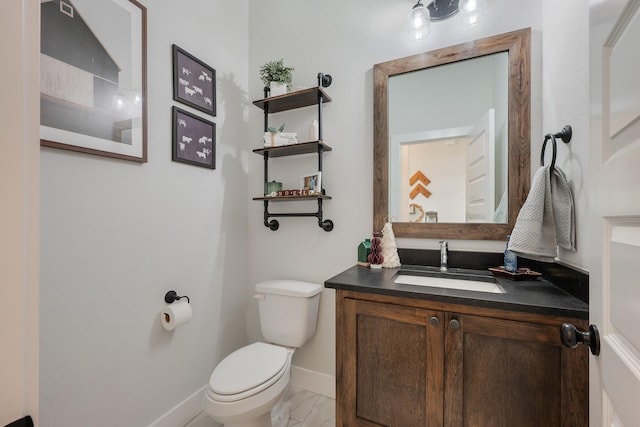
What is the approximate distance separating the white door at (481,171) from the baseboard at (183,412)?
186cm

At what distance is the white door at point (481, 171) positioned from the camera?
1.42 meters

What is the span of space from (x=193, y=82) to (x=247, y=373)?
5.33ft

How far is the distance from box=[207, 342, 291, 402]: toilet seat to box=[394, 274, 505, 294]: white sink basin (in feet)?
2.35

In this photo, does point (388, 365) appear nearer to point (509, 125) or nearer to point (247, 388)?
point (247, 388)

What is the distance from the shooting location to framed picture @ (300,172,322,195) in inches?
66.4

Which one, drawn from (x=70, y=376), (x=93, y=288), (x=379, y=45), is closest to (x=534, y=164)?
(x=379, y=45)

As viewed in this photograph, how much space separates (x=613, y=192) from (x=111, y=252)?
1.69 meters

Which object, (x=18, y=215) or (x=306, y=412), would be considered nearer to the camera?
(x=18, y=215)

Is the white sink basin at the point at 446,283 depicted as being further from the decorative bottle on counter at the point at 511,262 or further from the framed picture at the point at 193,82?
the framed picture at the point at 193,82

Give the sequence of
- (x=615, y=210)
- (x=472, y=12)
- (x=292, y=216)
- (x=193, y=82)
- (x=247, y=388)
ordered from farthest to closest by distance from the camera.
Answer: (x=292, y=216) < (x=193, y=82) < (x=472, y=12) < (x=247, y=388) < (x=615, y=210)

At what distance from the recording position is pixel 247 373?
1.26 m

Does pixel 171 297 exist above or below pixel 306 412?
above

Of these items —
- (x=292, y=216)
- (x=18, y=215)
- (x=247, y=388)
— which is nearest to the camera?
(x=18, y=215)

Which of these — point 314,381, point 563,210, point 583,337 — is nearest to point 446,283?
point 563,210
